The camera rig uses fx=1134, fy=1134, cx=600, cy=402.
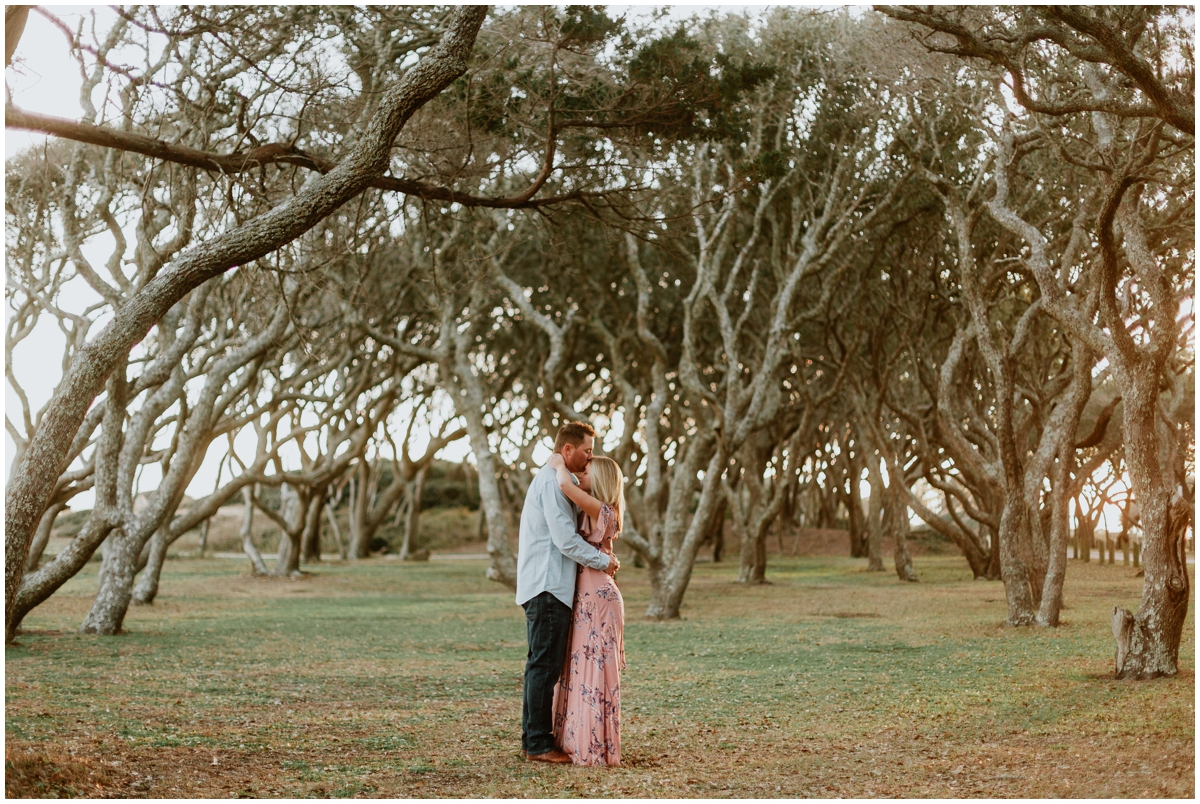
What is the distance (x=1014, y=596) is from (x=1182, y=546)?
200 inches

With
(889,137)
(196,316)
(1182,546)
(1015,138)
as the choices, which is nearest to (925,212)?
(889,137)

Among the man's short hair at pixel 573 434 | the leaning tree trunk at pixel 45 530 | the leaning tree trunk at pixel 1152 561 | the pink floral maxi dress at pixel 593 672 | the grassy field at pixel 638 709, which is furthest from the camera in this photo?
the leaning tree trunk at pixel 45 530

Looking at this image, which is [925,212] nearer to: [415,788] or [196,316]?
[196,316]

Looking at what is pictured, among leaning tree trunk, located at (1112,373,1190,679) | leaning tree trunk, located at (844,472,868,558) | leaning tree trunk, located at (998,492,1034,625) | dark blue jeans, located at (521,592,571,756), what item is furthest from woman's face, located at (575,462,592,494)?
leaning tree trunk, located at (844,472,868,558)

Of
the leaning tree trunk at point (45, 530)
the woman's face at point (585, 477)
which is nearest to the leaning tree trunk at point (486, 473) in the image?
the leaning tree trunk at point (45, 530)

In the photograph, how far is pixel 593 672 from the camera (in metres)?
6.27

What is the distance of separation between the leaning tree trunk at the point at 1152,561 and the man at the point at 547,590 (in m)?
5.36

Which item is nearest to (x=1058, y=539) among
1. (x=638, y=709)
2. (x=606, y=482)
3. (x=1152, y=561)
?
(x=1152, y=561)

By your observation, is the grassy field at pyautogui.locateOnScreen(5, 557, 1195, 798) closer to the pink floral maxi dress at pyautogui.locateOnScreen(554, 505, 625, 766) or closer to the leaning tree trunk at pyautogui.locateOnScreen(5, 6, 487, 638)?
the pink floral maxi dress at pyautogui.locateOnScreen(554, 505, 625, 766)

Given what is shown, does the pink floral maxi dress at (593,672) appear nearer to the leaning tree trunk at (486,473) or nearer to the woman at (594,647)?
the woman at (594,647)

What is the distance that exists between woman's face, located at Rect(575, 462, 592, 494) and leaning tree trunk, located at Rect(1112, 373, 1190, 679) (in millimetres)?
5346

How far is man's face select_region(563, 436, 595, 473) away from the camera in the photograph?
6.56 m

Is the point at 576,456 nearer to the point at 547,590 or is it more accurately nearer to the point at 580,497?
the point at 580,497

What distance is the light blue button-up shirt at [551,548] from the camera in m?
6.31
